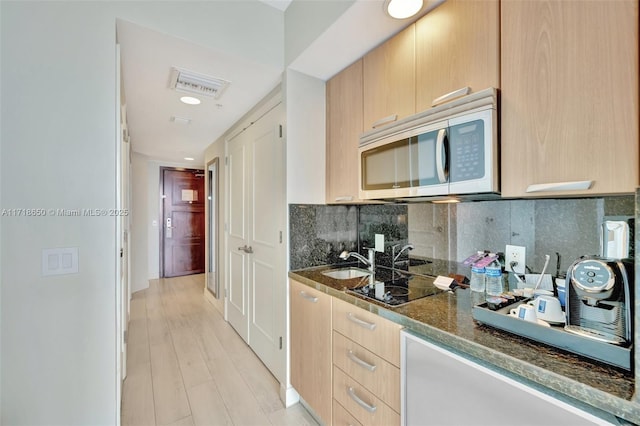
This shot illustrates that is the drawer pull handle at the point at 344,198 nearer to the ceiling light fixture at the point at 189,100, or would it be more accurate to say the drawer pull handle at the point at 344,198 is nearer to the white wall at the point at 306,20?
the white wall at the point at 306,20

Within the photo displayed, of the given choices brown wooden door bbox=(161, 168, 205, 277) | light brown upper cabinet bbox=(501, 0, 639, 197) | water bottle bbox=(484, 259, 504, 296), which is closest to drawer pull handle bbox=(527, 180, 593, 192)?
light brown upper cabinet bbox=(501, 0, 639, 197)

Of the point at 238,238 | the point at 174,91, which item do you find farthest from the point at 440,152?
the point at 238,238

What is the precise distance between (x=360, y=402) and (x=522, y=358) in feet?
2.64

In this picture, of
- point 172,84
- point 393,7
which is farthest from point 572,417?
point 172,84

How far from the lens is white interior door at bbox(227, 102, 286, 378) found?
6.83ft

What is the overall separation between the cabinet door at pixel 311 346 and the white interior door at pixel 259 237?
0.54 ft

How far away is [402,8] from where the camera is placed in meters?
1.30

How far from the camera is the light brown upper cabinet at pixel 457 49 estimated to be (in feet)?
3.61

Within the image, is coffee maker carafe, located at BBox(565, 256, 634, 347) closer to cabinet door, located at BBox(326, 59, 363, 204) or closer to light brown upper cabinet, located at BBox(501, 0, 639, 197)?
light brown upper cabinet, located at BBox(501, 0, 639, 197)

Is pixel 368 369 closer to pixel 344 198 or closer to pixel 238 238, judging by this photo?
pixel 344 198

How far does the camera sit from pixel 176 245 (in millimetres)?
5434
